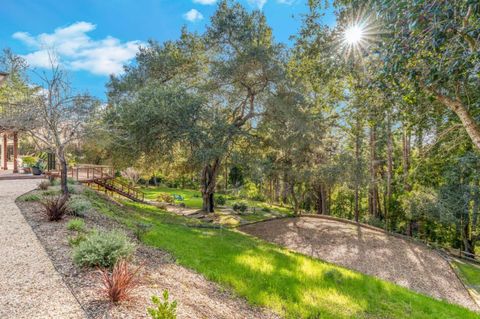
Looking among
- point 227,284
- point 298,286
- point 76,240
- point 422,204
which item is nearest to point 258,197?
point 422,204

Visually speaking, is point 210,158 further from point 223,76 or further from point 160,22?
point 160,22

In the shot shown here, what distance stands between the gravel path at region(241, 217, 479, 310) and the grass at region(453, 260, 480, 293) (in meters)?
0.33

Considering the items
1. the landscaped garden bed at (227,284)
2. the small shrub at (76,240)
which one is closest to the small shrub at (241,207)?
the landscaped garden bed at (227,284)

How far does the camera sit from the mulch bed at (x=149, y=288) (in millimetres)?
3442

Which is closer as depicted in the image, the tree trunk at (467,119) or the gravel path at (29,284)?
the gravel path at (29,284)

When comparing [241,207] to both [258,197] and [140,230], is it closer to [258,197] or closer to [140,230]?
[140,230]

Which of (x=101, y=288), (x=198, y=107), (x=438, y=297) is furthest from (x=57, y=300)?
(x=198, y=107)

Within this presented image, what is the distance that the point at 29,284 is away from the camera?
12.6 feet

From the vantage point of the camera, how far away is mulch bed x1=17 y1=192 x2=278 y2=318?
11.3ft

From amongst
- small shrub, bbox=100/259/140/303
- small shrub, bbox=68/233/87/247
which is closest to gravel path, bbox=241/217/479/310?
small shrub, bbox=68/233/87/247

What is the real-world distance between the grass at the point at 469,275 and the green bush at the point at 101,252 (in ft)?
37.1

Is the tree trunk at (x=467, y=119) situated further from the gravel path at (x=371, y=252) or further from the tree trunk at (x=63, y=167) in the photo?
the tree trunk at (x=63, y=167)

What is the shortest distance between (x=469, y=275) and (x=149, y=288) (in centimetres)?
1240

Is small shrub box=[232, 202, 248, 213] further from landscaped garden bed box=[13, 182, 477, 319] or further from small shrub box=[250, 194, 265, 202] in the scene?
small shrub box=[250, 194, 265, 202]
